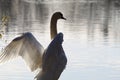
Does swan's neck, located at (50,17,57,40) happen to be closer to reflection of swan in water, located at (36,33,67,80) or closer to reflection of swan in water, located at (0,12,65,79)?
reflection of swan in water, located at (0,12,65,79)

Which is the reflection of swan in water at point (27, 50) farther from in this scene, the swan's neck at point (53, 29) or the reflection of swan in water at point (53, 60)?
the reflection of swan in water at point (53, 60)

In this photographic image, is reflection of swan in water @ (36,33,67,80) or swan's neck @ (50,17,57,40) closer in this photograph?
reflection of swan in water @ (36,33,67,80)

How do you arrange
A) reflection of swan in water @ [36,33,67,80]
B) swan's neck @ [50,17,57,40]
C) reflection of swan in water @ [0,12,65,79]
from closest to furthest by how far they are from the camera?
reflection of swan in water @ [36,33,67,80] → swan's neck @ [50,17,57,40] → reflection of swan in water @ [0,12,65,79]

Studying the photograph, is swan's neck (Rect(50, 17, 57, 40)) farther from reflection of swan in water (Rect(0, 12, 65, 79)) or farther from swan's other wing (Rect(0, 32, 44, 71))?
swan's other wing (Rect(0, 32, 44, 71))

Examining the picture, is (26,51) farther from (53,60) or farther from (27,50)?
(53,60)

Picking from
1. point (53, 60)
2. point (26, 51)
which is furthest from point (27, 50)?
point (53, 60)

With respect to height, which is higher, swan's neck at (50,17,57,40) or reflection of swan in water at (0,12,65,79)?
swan's neck at (50,17,57,40)

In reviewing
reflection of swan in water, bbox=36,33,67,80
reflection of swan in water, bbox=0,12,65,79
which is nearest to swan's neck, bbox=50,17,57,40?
reflection of swan in water, bbox=0,12,65,79

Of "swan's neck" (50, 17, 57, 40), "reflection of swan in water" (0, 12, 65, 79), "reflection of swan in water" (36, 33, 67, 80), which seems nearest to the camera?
"reflection of swan in water" (36, 33, 67, 80)

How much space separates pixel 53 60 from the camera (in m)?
7.06

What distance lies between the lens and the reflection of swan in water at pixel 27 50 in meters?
7.51

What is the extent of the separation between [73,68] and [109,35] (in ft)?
45.5

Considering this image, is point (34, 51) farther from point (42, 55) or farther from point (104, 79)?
point (104, 79)

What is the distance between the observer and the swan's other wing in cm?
753
